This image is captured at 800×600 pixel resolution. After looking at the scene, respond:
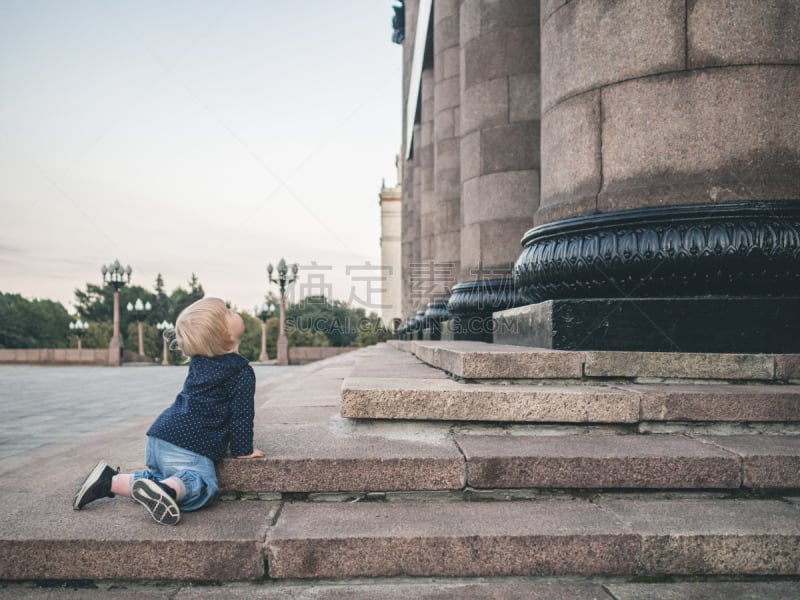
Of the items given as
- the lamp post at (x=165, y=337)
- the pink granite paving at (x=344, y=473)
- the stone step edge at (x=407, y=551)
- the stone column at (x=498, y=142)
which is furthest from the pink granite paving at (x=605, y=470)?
the stone column at (x=498, y=142)

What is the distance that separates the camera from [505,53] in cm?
722

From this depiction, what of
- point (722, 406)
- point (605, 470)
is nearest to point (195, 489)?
point (605, 470)

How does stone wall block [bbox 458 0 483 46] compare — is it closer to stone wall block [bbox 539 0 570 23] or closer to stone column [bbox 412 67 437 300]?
stone wall block [bbox 539 0 570 23]

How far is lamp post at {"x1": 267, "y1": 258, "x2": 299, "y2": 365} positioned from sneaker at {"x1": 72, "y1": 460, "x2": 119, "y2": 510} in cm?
2806

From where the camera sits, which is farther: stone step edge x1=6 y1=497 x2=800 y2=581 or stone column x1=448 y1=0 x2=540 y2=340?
stone column x1=448 y1=0 x2=540 y2=340

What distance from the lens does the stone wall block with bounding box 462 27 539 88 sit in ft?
23.4

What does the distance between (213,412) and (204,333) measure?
358mm

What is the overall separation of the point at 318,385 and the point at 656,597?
421cm

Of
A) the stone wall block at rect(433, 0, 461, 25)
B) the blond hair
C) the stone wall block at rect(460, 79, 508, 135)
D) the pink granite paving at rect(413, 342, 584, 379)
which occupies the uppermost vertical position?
the stone wall block at rect(433, 0, 461, 25)

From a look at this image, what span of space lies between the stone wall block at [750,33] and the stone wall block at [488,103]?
3637 millimetres

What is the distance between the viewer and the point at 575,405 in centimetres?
317

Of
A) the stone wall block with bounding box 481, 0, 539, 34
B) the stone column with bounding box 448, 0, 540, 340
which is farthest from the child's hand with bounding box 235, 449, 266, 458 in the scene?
the stone wall block with bounding box 481, 0, 539, 34

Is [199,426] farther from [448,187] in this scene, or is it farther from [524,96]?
[448,187]

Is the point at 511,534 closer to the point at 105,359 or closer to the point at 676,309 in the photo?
the point at 676,309
